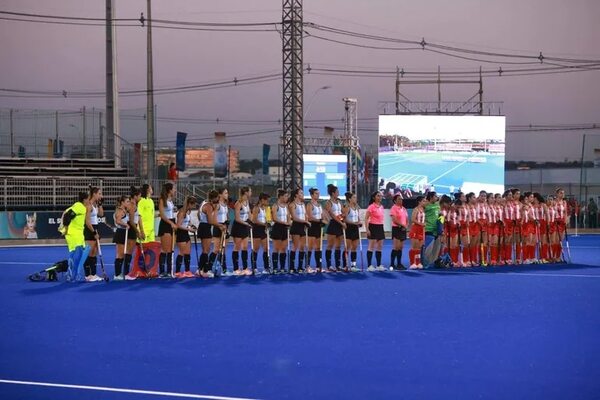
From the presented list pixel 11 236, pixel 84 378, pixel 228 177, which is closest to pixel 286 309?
pixel 84 378

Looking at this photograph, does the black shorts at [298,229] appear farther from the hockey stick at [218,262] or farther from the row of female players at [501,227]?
the row of female players at [501,227]

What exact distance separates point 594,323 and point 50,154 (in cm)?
3500

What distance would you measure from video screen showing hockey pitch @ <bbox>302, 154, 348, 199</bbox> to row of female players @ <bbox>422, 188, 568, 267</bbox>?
18.4 m

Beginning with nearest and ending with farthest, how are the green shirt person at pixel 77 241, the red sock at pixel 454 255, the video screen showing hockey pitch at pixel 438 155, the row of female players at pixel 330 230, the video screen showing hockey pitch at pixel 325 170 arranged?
the green shirt person at pixel 77 241
the row of female players at pixel 330 230
the red sock at pixel 454 255
the video screen showing hockey pitch at pixel 438 155
the video screen showing hockey pitch at pixel 325 170

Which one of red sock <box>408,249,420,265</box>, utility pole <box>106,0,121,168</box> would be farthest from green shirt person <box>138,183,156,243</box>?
utility pole <box>106,0,121,168</box>

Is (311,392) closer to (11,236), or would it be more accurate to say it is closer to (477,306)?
(477,306)

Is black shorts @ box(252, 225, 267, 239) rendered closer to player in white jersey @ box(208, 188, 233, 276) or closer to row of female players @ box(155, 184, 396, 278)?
row of female players @ box(155, 184, 396, 278)

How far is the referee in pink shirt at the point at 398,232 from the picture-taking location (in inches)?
917

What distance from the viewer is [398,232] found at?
2331cm

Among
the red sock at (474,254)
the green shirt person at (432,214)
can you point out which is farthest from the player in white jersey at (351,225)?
the red sock at (474,254)

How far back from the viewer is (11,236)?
1403 inches

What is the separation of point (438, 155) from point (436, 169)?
68cm

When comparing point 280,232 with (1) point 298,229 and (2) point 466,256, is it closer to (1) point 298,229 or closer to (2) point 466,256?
(1) point 298,229

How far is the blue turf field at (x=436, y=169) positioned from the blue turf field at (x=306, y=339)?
23.7 metres
